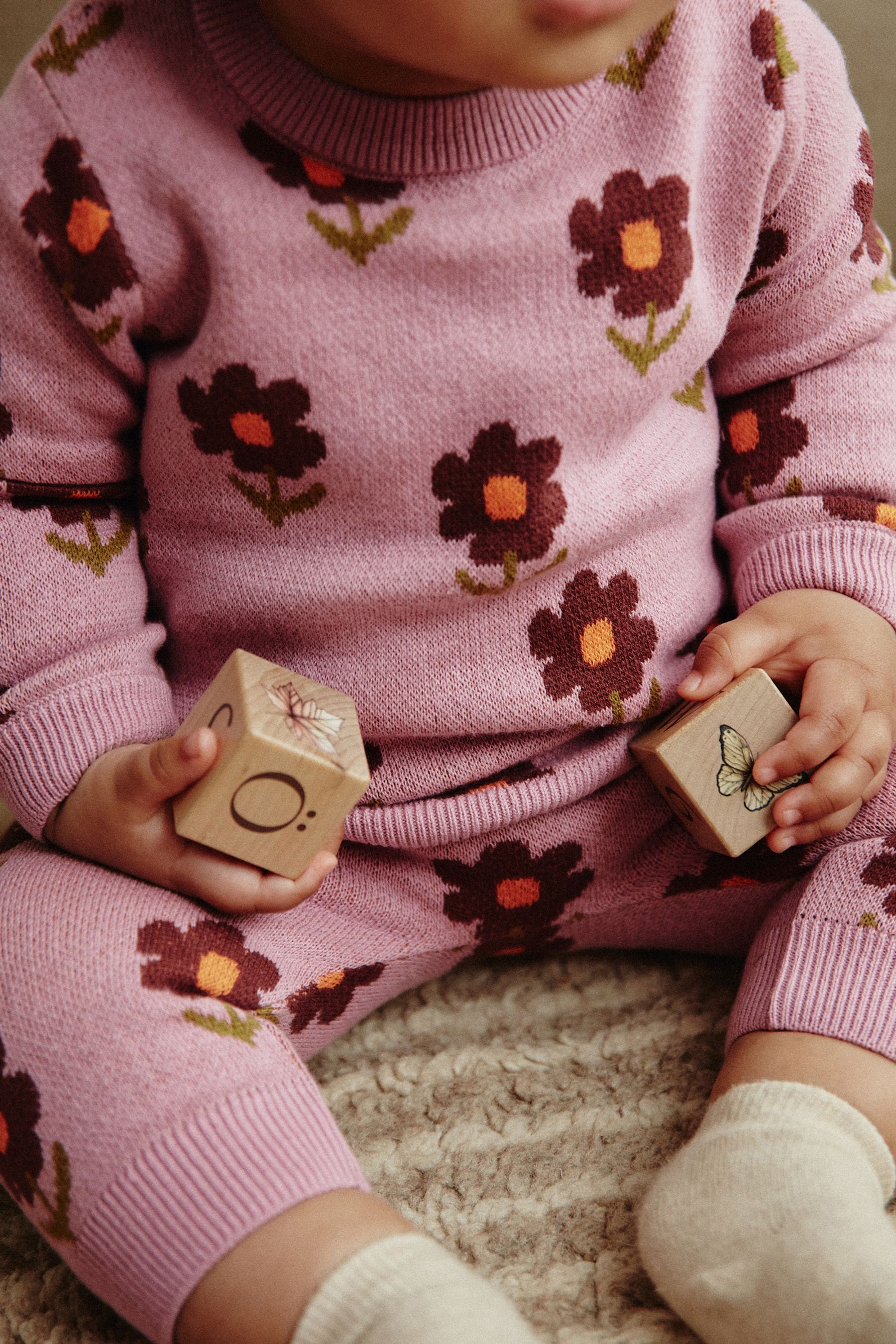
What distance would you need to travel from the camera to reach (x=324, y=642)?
544 mm

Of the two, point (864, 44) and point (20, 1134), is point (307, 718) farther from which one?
point (864, 44)

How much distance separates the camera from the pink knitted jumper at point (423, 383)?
48 centimetres

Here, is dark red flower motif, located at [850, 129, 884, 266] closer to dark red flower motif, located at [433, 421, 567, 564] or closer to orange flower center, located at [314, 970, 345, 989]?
dark red flower motif, located at [433, 421, 567, 564]

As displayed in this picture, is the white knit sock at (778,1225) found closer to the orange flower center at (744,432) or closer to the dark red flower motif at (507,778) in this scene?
the dark red flower motif at (507,778)

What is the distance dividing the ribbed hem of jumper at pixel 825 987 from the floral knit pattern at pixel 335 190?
0.32m

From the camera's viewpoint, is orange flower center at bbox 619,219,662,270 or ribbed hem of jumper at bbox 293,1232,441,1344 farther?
orange flower center at bbox 619,219,662,270

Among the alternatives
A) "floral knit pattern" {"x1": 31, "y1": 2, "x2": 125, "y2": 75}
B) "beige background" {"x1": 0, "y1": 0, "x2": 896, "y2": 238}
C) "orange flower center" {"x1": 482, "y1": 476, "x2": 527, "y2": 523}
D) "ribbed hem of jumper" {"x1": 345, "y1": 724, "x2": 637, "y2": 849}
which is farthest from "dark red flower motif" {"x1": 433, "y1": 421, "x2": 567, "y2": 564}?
"beige background" {"x1": 0, "y1": 0, "x2": 896, "y2": 238}

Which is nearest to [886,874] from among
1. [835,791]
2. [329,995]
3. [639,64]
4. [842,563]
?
[835,791]

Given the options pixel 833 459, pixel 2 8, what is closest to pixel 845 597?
pixel 833 459

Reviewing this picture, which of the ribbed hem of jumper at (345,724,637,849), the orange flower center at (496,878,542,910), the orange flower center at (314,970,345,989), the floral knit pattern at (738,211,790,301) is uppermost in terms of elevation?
the floral knit pattern at (738,211,790,301)

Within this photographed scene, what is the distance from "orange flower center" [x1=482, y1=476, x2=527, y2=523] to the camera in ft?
1.69

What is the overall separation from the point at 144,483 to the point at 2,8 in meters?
0.31

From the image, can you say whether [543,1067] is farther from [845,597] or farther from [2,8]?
[2,8]

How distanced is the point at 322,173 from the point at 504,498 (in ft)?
0.47
